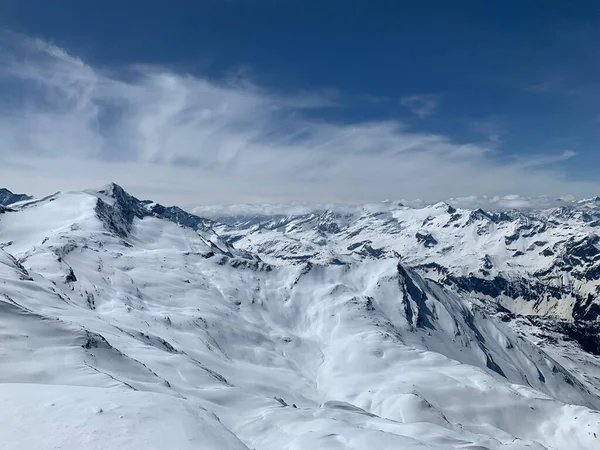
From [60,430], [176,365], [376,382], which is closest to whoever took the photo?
[60,430]

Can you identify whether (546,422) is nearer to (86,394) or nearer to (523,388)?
(523,388)

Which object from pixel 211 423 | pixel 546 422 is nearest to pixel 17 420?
pixel 211 423

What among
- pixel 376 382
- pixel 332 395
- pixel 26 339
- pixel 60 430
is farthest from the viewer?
pixel 376 382

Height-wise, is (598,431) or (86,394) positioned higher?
(86,394)

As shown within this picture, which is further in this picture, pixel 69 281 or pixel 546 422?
pixel 69 281

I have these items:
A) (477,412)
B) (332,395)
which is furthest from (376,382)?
(477,412)

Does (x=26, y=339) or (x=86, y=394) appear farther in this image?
(x=26, y=339)

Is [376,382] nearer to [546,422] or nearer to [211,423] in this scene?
[546,422]

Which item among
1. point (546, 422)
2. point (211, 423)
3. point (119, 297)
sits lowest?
point (546, 422)

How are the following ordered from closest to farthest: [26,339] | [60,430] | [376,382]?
A: [60,430] → [26,339] → [376,382]
